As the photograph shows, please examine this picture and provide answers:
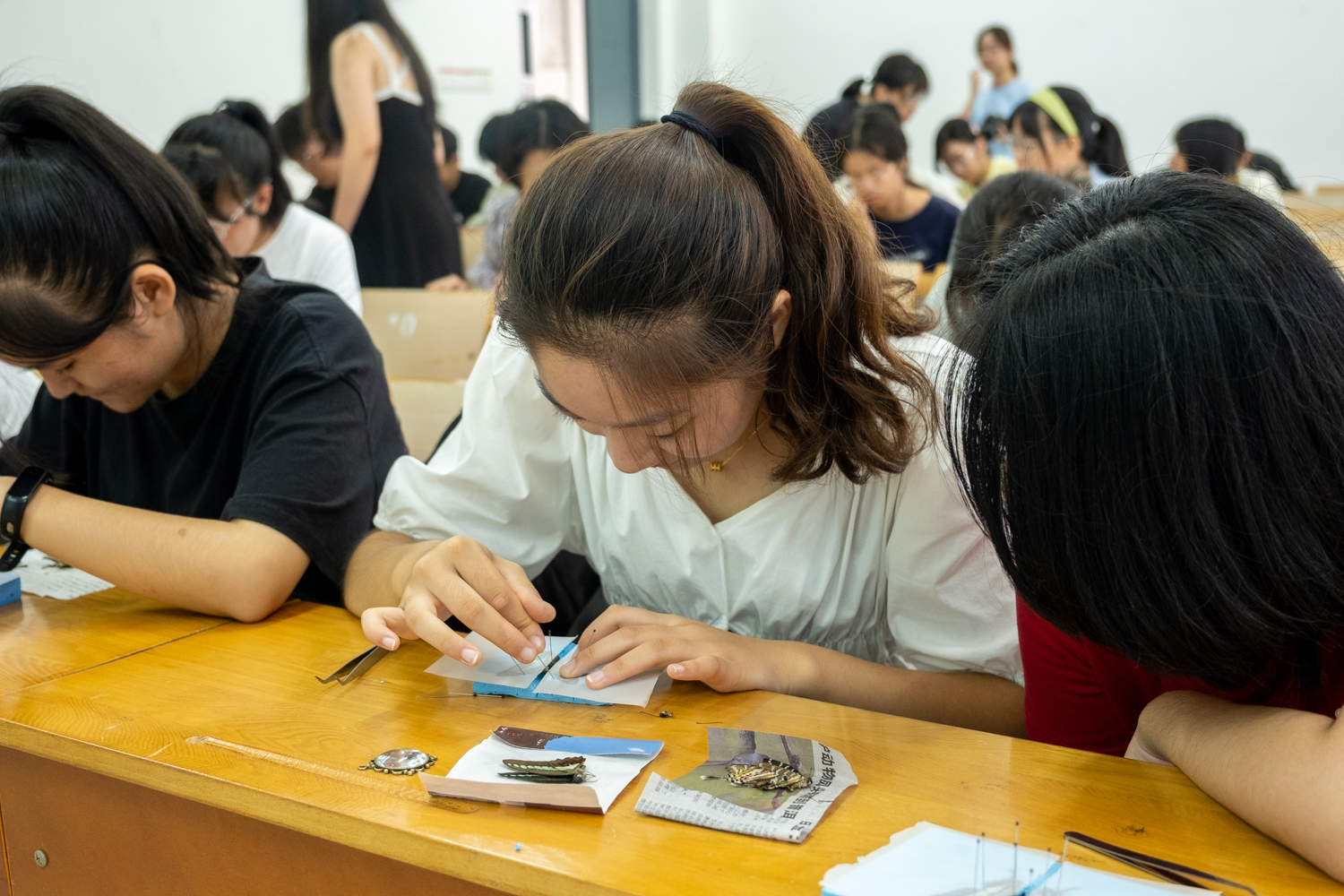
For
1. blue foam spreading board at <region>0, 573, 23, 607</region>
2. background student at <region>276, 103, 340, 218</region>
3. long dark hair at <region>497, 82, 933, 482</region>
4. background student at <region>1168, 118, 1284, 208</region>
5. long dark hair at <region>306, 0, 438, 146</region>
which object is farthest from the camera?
background student at <region>276, 103, 340, 218</region>

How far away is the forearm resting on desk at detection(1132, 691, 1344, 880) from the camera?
2.04 ft

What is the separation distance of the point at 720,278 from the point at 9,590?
3.01 feet

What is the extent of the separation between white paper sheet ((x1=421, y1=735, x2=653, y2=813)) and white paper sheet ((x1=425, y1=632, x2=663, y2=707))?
4.4 inches

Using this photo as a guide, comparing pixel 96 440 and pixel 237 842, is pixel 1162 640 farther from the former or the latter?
pixel 96 440

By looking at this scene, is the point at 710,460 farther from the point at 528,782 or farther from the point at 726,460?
the point at 528,782

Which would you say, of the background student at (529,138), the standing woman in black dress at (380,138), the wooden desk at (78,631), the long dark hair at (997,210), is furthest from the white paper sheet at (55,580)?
the background student at (529,138)

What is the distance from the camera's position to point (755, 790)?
72 centimetres

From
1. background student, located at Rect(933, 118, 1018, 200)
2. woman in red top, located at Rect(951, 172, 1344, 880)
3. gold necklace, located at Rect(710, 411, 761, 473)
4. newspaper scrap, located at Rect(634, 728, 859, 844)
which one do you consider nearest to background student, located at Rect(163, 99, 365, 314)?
gold necklace, located at Rect(710, 411, 761, 473)

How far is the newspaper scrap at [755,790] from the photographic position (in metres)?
0.68

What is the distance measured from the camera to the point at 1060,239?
0.70 metres

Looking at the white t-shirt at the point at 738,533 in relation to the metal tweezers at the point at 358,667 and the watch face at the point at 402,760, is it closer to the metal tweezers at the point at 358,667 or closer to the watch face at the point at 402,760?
the metal tweezers at the point at 358,667

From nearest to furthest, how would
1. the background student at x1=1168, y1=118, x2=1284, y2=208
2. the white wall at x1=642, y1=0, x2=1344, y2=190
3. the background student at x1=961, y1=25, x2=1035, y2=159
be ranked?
the background student at x1=1168, y1=118, x2=1284, y2=208
the white wall at x1=642, y1=0, x2=1344, y2=190
the background student at x1=961, y1=25, x2=1035, y2=159

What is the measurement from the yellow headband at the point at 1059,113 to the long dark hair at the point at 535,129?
6.05 feet

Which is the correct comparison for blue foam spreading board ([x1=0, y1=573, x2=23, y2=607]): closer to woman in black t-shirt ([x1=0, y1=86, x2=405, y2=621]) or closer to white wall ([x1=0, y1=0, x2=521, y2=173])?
woman in black t-shirt ([x1=0, y1=86, x2=405, y2=621])
